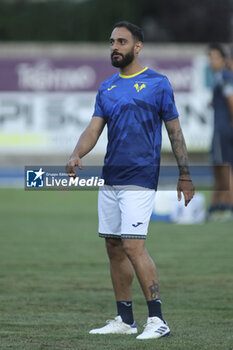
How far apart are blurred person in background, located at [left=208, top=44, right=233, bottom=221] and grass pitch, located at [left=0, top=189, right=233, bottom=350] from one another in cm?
45

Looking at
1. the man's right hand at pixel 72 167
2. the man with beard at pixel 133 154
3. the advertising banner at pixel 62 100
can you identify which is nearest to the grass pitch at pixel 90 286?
the man with beard at pixel 133 154

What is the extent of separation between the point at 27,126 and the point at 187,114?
13.9 ft

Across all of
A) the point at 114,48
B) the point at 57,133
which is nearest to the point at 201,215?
the point at 114,48

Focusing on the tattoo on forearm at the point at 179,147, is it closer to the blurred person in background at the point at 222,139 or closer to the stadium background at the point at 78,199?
the stadium background at the point at 78,199

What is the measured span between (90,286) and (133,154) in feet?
7.83

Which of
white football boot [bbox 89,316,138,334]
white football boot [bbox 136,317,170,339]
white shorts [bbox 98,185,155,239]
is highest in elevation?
white shorts [bbox 98,185,155,239]

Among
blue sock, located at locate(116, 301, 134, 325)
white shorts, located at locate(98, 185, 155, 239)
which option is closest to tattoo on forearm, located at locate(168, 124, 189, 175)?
white shorts, located at locate(98, 185, 155, 239)

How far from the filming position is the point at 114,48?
588cm

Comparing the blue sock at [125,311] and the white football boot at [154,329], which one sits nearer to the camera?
the white football boot at [154,329]

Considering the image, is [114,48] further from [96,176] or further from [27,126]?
[27,126]

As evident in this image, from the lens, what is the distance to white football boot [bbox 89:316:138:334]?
5.93 m

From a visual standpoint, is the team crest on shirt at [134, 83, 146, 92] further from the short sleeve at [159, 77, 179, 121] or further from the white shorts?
the white shorts

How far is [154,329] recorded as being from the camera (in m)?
5.73

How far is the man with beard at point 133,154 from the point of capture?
228 inches
